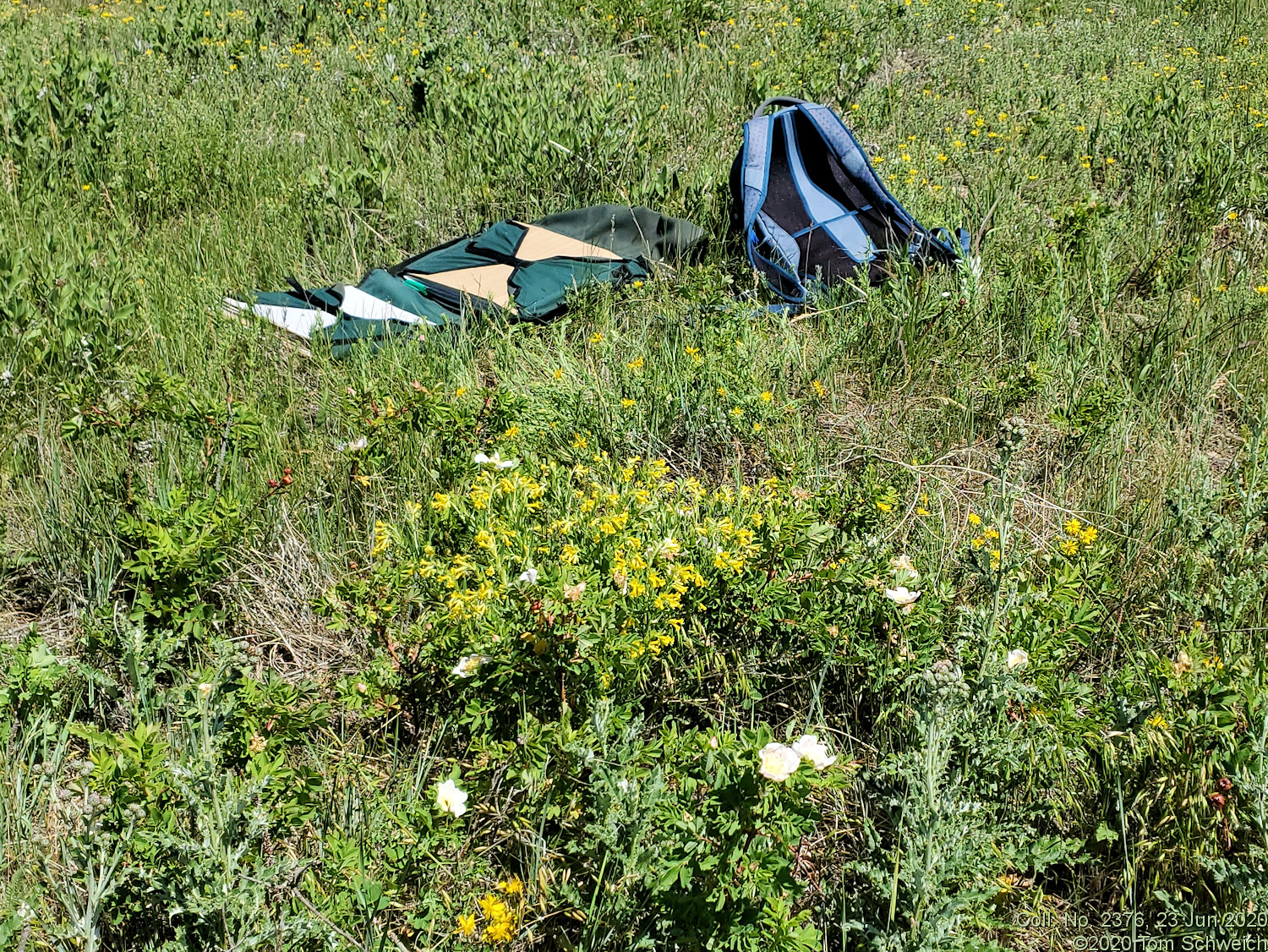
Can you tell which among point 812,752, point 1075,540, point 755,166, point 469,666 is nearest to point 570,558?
point 469,666

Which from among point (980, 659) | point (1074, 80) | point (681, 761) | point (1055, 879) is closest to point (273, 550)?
point (681, 761)

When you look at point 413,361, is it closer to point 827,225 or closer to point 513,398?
point 513,398

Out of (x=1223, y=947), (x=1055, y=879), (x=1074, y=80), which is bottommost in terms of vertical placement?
(x=1055, y=879)

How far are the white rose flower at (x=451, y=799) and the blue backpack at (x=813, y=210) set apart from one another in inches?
93.7

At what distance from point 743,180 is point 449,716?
9.02 feet

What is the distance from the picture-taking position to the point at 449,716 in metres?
1.86

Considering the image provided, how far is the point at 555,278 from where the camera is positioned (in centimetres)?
370

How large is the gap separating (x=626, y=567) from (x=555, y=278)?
2141 mm

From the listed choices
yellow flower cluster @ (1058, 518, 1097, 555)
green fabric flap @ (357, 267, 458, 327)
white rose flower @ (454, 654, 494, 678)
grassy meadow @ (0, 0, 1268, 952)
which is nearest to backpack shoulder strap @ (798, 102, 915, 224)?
grassy meadow @ (0, 0, 1268, 952)

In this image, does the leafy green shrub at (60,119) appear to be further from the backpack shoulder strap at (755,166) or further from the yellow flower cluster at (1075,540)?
the yellow flower cluster at (1075,540)

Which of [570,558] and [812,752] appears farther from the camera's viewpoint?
[570,558]

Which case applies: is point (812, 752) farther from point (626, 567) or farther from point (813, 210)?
point (813, 210)

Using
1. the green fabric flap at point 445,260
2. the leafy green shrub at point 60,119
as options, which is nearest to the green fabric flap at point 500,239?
the green fabric flap at point 445,260

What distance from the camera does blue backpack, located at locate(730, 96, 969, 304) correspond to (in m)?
3.62
